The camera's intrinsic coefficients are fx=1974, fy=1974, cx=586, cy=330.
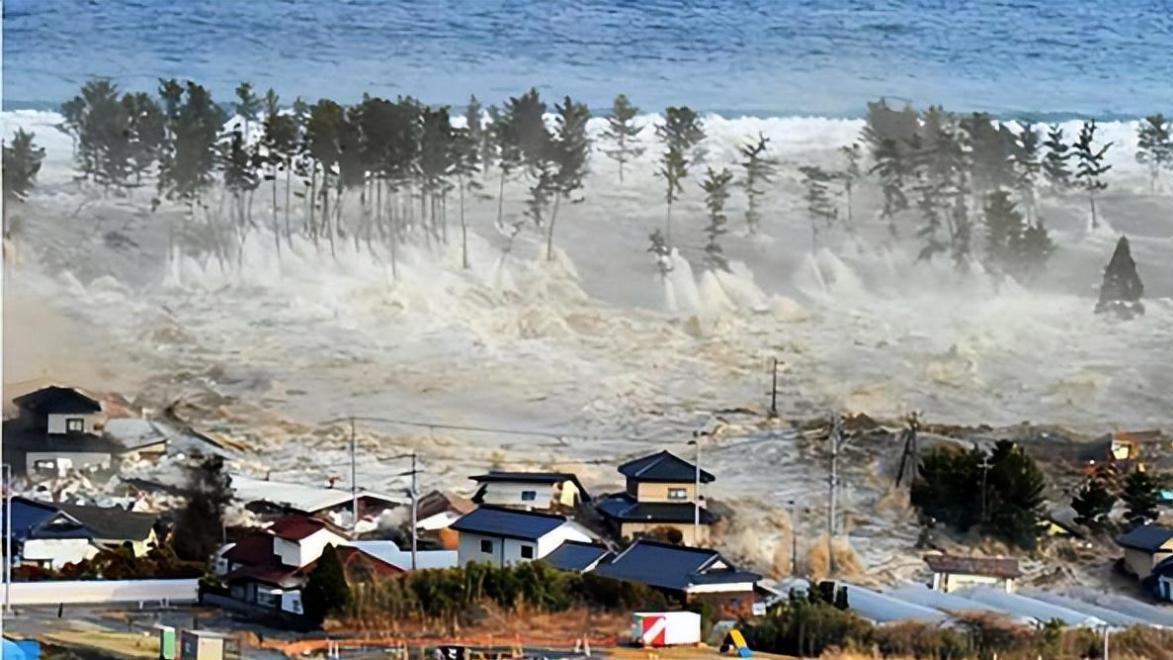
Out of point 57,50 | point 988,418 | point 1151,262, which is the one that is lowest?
point 988,418

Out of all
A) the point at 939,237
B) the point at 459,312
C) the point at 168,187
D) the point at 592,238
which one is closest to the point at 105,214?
the point at 168,187

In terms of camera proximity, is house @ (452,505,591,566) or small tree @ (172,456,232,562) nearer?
house @ (452,505,591,566)

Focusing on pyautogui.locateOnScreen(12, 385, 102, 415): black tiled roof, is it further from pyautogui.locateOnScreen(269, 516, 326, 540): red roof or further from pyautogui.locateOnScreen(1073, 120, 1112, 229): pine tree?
pyautogui.locateOnScreen(1073, 120, 1112, 229): pine tree

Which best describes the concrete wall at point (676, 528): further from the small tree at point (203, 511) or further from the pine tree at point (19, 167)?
the pine tree at point (19, 167)

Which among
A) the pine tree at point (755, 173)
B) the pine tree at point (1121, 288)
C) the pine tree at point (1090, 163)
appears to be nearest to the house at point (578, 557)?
the pine tree at point (755, 173)

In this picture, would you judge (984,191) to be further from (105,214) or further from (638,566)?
(105,214)

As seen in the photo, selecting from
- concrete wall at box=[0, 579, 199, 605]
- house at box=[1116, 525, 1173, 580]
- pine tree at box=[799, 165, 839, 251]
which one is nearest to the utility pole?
concrete wall at box=[0, 579, 199, 605]
